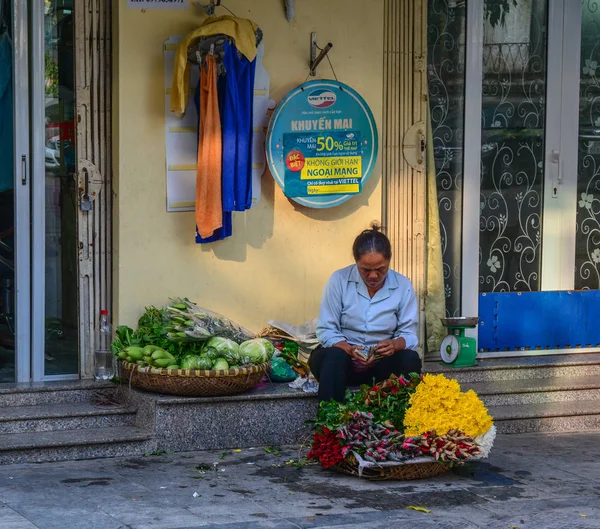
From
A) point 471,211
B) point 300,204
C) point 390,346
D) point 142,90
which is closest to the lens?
point 390,346

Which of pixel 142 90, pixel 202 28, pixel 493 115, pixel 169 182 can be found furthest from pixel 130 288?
pixel 493 115

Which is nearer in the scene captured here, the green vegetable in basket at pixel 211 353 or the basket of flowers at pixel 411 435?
the basket of flowers at pixel 411 435

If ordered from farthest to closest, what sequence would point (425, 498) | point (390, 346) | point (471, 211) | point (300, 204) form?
1. point (471, 211)
2. point (300, 204)
3. point (390, 346)
4. point (425, 498)

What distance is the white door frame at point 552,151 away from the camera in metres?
8.33

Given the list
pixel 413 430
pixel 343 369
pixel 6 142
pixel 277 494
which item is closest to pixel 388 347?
pixel 343 369

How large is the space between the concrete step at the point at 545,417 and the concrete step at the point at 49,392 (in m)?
2.65

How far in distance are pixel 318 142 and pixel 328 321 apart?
1.44 m

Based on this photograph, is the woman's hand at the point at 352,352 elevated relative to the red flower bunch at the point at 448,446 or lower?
elevated

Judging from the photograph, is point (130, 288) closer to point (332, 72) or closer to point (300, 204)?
point (300, 204)

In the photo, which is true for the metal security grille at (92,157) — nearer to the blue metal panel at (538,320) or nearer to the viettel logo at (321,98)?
the viettel logo at (321,98)

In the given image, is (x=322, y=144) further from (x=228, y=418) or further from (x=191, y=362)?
(x=228, y=418)

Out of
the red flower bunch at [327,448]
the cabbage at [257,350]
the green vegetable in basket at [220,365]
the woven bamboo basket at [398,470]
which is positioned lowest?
the woven bamboo basket at [398,470]

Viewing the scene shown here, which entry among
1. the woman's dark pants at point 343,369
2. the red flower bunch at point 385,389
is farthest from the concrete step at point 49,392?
the red flower bunch at point 385,389

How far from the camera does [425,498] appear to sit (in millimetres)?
5754
